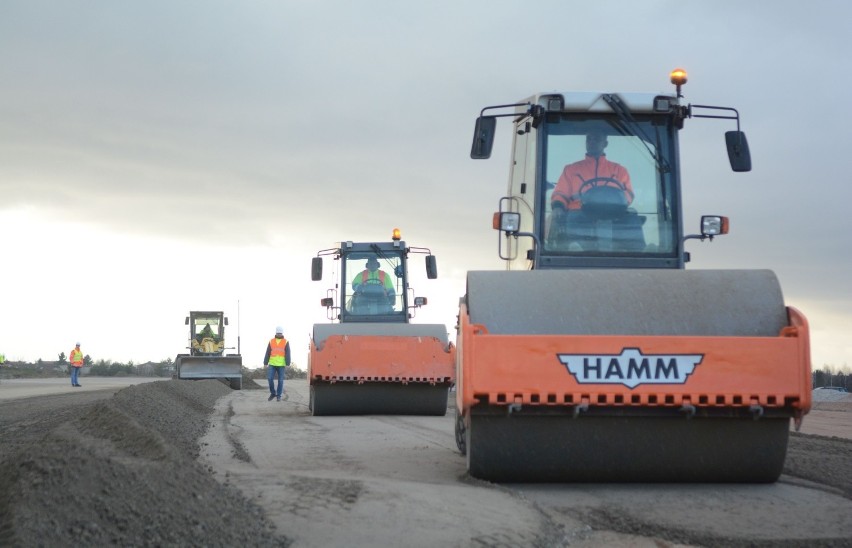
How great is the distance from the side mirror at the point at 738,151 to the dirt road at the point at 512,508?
8.47ft

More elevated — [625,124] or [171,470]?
[625,124]

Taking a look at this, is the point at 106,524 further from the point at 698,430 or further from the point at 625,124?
the point at 625,124

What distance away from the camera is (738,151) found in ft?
30.0

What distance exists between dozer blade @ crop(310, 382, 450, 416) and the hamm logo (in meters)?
9.99

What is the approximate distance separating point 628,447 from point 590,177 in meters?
2.98

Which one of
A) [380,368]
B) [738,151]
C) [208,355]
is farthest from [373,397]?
[208,355]

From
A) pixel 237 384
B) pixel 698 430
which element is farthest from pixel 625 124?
pixel 237 384

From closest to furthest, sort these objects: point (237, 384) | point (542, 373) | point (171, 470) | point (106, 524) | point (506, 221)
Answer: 1. point (106, 524)
2. point (171, 470)
3. point (542, 373)
4. point (506, 221)
5. point (237, 384)

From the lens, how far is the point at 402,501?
258 inches

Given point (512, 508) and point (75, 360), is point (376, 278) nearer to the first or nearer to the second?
point (512, 508)

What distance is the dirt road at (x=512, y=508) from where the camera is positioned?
229 inches

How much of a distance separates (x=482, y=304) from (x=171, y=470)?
2.43 meters

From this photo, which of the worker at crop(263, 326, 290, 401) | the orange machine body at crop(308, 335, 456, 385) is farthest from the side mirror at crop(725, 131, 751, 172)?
the worker at crop(263, 326, 290, 401)

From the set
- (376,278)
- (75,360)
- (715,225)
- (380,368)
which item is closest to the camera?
(715,225)
